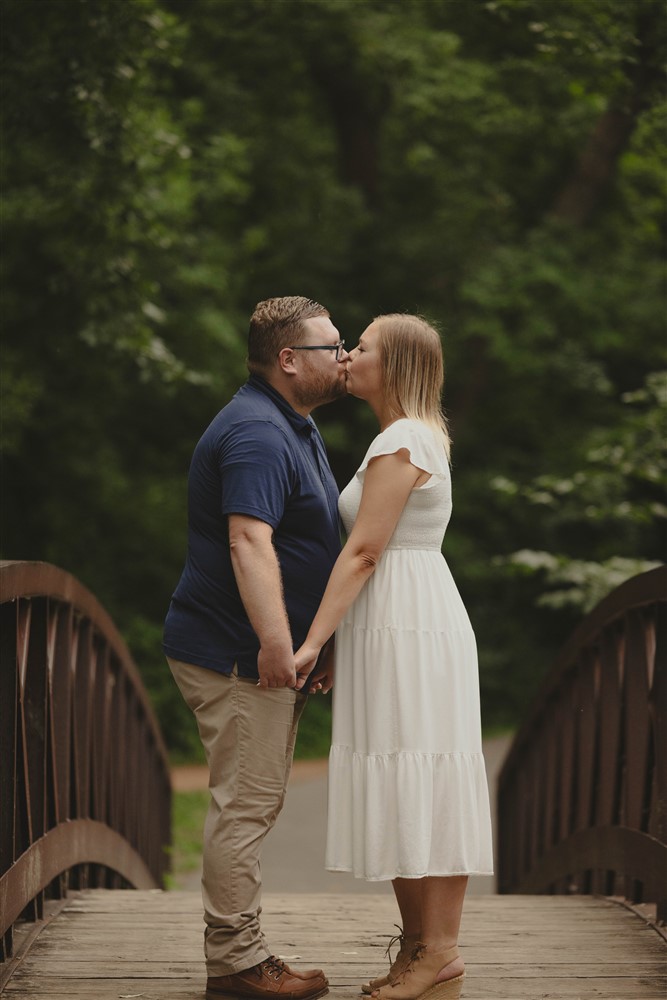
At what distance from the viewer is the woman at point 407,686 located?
3297 millimetres

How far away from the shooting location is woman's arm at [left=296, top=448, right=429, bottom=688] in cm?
329

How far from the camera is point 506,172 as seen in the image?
51.8 feet

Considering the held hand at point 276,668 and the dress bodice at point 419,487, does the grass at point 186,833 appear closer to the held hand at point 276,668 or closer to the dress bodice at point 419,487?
the held hand at point 276,668

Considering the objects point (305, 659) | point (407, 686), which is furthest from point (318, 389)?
point (407, 686)

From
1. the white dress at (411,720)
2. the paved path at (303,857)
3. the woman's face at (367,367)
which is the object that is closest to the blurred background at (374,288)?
the paved path at (303,857)

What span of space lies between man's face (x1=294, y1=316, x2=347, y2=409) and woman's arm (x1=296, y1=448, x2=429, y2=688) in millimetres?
339

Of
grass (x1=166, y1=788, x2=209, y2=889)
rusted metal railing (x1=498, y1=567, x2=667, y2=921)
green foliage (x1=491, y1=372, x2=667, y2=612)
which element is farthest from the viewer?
grass (x1=166, y1=788, x2=209, y2=889)

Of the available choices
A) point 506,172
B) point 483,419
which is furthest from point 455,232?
point 483,419

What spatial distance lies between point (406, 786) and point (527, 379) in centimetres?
1392

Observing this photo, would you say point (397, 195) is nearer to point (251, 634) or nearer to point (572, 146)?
point (572, 146)

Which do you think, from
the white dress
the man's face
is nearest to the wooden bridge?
the white dress

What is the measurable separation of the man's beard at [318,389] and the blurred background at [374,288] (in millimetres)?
4153

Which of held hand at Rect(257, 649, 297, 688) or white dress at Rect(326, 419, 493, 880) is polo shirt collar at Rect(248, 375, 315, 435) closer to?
white dress at Rect(326, 419, 493, 880)

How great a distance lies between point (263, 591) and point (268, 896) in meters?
2.28
